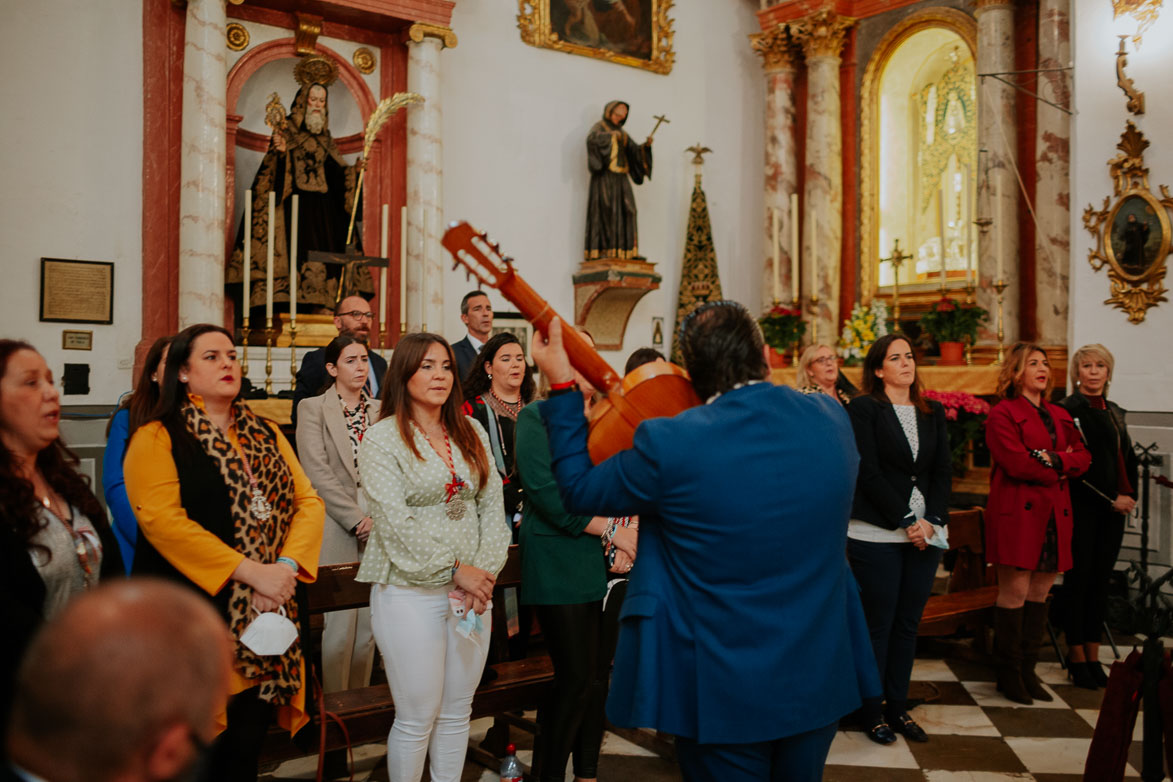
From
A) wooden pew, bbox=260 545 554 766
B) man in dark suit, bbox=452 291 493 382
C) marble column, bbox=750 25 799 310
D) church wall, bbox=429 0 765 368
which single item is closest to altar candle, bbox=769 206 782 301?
marble column, bbox=750 25 799 310

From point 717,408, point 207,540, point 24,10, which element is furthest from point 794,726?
point 24,10

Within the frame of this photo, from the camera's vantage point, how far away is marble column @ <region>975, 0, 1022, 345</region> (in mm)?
8750

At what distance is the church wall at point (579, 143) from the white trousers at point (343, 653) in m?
4.89

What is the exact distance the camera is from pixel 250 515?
272 cm

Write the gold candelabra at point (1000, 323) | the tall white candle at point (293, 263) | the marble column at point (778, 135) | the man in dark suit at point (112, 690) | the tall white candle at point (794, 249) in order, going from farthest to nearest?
the marble column at point (778, 135)
the tall white candle at point (794, 249)
the gold candelabra at point (1000, 323)
the tall white candle at point (293, 263)
the man in dark suit at point (112, 690)

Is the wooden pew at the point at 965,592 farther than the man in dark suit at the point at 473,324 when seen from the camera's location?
No

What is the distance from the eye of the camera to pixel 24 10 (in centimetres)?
713

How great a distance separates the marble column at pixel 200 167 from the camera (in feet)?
24.4

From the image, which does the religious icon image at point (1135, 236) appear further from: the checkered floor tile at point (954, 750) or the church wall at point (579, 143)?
the church wall at point (579, 143)

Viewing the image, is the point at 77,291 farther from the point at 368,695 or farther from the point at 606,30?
the point at 606,30

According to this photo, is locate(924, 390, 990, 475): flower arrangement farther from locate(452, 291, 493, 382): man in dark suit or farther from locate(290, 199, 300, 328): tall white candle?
locate(290, 199, 300, 328): tall white candle

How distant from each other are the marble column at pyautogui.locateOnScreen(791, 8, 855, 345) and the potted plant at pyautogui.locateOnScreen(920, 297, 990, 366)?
1.69m

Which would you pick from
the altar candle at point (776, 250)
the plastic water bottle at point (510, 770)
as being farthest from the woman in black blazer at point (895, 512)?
the altar candle at point (776, 250)

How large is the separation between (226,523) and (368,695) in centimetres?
109
